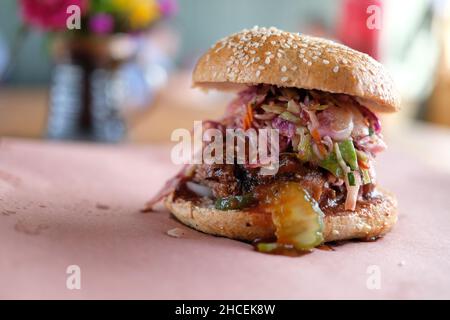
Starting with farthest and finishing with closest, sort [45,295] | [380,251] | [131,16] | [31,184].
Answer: [131,16] < [31,184] < [380,251] < [45,295]

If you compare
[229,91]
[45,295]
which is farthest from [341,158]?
[45,295]

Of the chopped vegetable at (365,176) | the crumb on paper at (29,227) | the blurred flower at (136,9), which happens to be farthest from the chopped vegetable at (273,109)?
the blurred flower at (136,9)

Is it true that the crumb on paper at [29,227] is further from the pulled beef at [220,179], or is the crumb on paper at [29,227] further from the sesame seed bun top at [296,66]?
the sesame seed bun top at [296,66]

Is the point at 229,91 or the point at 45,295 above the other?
the point at 229,91

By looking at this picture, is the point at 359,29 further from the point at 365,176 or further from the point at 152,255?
the point at 152,255

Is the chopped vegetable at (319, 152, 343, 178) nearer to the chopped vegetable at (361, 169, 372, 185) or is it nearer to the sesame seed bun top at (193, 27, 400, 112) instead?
the chopped vegetable at (361, 169, 372, 185)
